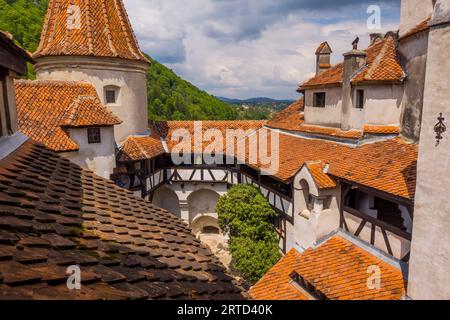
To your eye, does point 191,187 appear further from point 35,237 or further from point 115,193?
point 35,237

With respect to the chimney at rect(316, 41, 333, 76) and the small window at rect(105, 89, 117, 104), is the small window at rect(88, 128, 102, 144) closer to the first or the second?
the small window at rect(105, 89, 117, 104)

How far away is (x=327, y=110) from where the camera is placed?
1544 centimetres

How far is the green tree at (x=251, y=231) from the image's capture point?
47.0 ft

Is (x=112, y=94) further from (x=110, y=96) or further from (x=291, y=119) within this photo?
(x=291, y=119)

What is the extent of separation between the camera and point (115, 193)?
5648mm

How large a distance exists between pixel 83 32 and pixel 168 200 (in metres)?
12.4

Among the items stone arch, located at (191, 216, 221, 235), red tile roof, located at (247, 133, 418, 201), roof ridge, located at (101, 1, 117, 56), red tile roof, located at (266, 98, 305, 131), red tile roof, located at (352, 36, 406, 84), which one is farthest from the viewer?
stone arch, located at (191, 216, 221, 235)

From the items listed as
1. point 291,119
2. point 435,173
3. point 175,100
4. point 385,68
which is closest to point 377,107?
point 385,68

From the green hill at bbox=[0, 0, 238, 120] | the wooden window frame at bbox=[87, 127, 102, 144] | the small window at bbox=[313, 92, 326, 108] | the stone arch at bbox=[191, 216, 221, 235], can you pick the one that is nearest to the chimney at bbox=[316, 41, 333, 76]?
the small window at bbox=[313, 92, 326, 108]

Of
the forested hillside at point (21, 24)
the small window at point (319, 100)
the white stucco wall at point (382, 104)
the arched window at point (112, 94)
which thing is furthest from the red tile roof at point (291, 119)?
the forested hillside at point (21, 24)

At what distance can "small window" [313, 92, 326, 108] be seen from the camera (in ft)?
52.4

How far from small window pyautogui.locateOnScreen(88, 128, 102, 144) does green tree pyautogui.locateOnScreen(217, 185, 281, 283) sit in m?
6.82
